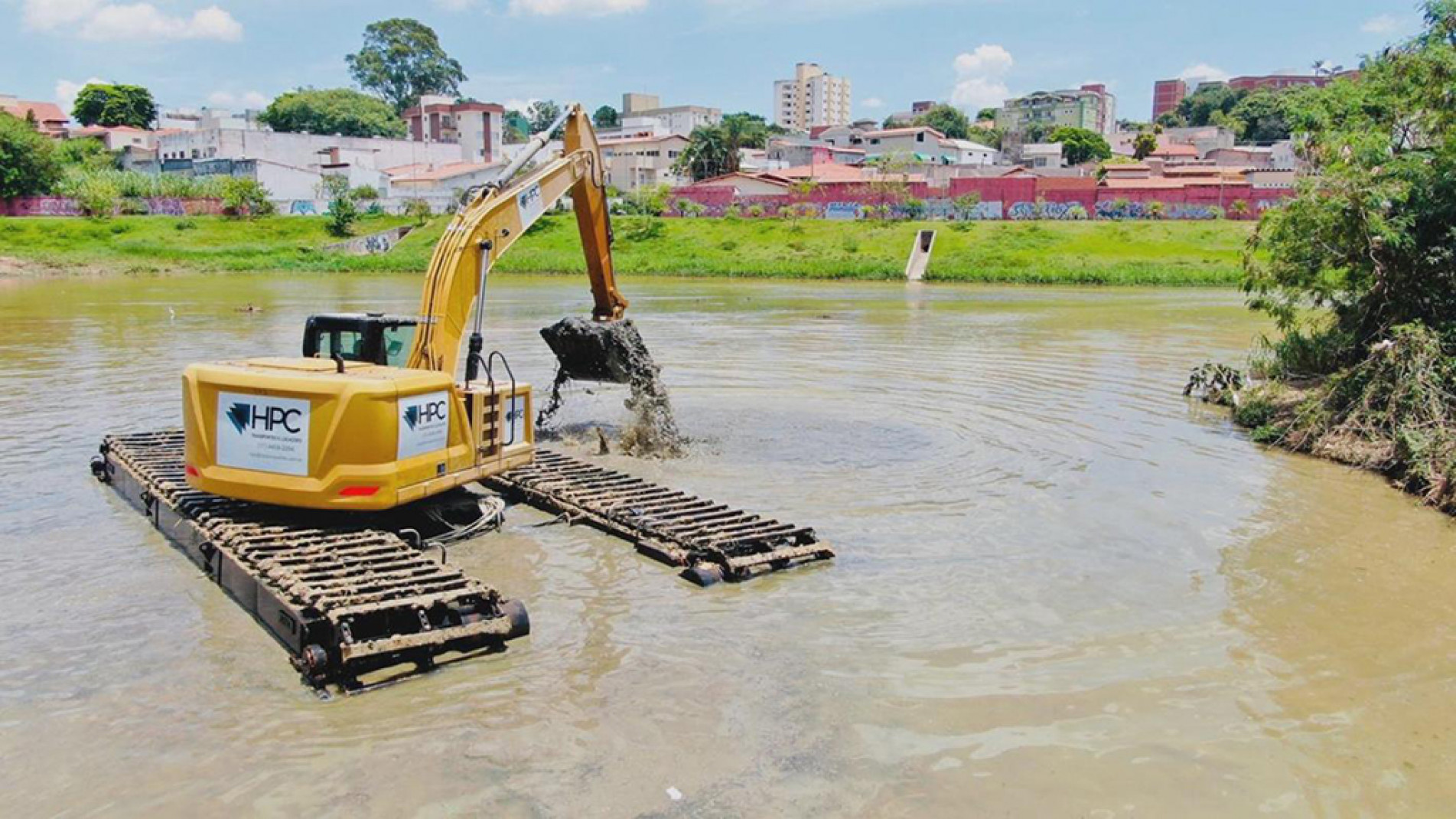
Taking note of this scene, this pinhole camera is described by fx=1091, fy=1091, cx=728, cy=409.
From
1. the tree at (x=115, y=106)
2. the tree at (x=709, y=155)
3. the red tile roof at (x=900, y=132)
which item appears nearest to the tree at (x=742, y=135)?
the tree at (x=709, y=155)

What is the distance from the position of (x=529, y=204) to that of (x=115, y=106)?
123 meters

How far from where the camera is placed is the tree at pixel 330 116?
116562 millimetres

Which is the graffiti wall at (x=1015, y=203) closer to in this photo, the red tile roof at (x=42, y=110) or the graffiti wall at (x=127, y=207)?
the graffiti wall at (x=127, y=207)

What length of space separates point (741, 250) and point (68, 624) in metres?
57.8

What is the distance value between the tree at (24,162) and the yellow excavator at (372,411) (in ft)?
241

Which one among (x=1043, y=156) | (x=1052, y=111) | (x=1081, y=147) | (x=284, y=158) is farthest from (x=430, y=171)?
(x=1052, y=111)

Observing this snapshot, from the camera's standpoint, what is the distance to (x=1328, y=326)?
1666cm

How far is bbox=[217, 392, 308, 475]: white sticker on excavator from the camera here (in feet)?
25.5

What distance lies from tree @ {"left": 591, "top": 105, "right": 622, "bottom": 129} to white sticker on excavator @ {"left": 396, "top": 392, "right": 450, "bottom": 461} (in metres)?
156

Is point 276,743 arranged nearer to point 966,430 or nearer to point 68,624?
point 68,624

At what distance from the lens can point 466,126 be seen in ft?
385

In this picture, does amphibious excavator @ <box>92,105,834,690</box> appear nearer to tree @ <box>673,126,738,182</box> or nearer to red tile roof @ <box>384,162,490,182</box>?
red tile roof @ <box>384,162,490,182</box>

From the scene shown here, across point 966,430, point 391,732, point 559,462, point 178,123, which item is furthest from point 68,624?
point 178,123

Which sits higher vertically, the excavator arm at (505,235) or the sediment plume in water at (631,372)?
the excavator arm at (505,235)
